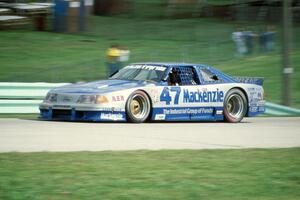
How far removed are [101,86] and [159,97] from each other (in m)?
1.17

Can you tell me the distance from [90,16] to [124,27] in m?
1.69

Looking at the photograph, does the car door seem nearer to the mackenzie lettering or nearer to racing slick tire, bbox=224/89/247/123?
the mackenzie lettering

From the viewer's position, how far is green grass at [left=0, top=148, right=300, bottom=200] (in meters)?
7.90

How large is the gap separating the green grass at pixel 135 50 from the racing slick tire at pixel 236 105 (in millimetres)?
5847

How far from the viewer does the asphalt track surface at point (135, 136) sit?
37.2ft

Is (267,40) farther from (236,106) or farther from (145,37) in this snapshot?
(236,106)

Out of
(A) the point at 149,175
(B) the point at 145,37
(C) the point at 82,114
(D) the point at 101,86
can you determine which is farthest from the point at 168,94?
(B) the point at 145,37

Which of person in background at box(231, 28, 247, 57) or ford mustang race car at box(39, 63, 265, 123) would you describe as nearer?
ford mustang race car at box(39, 63, 265, 123)

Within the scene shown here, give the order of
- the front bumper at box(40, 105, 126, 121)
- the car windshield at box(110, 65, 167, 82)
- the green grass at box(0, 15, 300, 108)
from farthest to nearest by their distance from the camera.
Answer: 1. the green grass at box(0, 15, 300, 108)
2. the car windshield at box(110, 65, 167, 82)
3. the front bumper at box(40, 105, 126, 121)

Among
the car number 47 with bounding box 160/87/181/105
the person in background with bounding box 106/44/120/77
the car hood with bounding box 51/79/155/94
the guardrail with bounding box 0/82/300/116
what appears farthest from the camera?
the person in background with bounding box 106/44/120/77

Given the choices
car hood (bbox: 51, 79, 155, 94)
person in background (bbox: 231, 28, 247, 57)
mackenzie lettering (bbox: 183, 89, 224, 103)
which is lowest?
mackenzie lettering (bbox: 183, 89, 224, 103)

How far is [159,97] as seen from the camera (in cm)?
1589

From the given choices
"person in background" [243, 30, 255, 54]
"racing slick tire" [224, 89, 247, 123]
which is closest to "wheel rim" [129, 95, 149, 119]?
"racing slick tire" [224, 89, 247, 123]

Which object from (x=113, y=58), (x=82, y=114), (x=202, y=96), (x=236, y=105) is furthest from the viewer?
(x=113, y=58)
